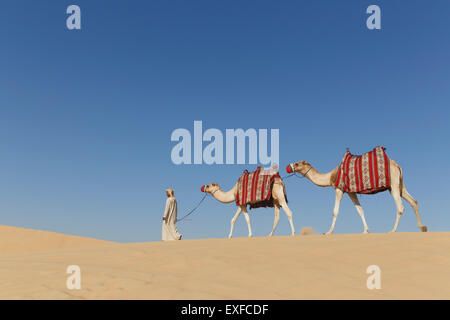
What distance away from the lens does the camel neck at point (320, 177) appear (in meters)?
13.4

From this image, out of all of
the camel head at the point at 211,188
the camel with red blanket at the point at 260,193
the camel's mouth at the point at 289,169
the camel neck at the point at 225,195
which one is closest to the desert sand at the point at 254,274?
the camel with red blanket at the point at 260,193

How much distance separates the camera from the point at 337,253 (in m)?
6.52

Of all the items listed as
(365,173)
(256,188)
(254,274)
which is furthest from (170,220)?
(254,274)

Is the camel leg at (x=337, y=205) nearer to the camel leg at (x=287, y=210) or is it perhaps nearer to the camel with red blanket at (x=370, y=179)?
the camel with red blanket at (x=370, y=179)

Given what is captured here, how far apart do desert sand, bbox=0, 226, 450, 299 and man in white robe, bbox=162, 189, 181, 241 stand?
20.8 feet

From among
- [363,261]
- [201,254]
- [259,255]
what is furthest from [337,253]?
[201,254]

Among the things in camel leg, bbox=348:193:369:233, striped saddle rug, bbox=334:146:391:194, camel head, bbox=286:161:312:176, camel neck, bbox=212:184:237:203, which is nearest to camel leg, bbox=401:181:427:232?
striped saddle rug, bbox=334:146:391:194

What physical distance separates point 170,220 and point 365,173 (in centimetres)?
652

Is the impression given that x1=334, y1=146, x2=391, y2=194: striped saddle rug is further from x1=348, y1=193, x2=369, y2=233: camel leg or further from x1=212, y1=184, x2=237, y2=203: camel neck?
x1=212, y1=184, x2=237, y2=203: camel neck

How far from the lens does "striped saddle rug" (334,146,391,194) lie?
1192cm

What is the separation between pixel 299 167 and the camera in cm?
1422

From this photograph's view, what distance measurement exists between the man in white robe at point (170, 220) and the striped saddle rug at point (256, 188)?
2.44 metres

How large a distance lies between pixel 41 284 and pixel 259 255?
10.7ft

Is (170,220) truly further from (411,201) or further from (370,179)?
(411,201)
